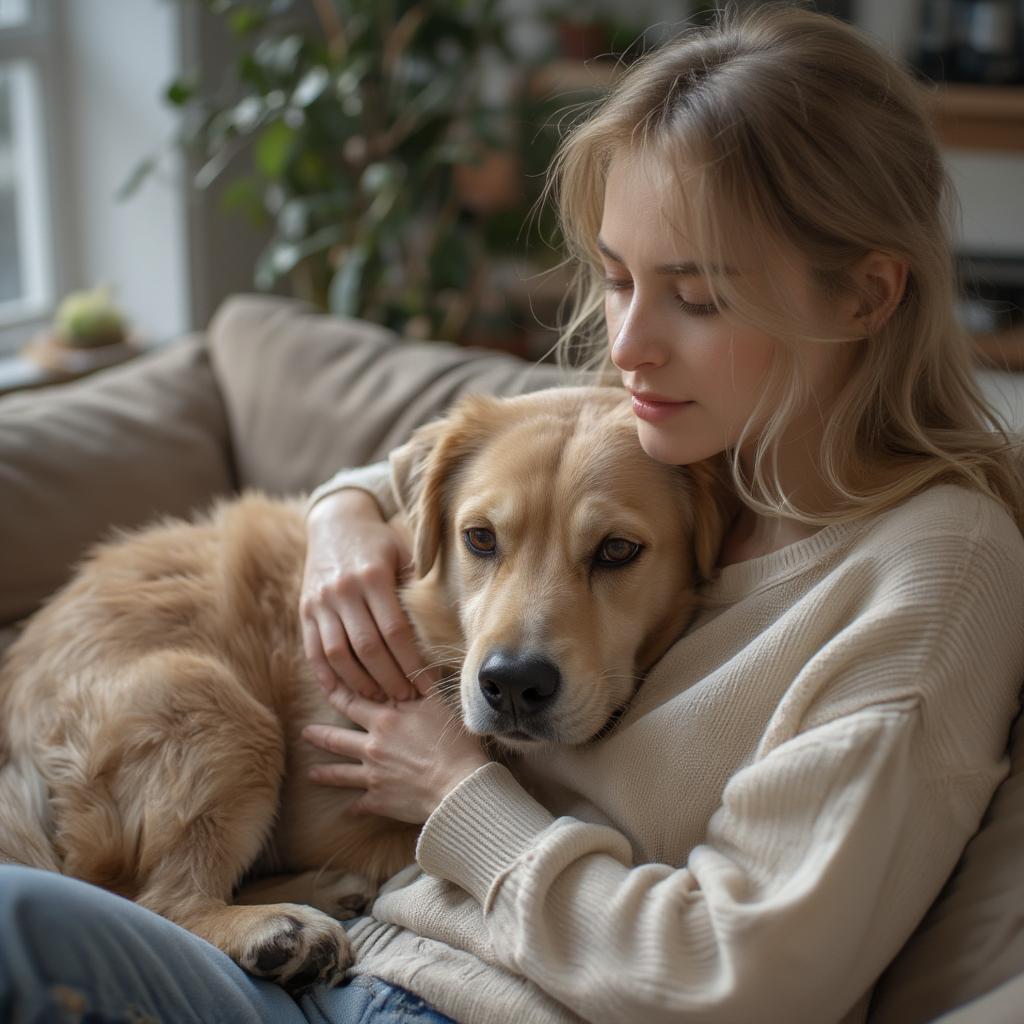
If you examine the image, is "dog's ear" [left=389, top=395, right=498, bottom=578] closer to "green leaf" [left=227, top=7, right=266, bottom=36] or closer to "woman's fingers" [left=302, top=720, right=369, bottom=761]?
"woman's fingers" [left=302, top=720, right=369, bottom=761]

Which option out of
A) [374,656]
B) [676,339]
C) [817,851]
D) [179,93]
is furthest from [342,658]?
[179,93]

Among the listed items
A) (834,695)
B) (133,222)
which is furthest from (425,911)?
(133,222)

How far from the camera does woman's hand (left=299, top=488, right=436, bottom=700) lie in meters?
1.78

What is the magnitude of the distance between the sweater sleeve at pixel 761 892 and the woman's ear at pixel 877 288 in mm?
511

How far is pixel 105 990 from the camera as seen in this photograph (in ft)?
4.02

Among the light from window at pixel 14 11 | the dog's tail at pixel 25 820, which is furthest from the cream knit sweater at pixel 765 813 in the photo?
the light from window at pixel 14 11

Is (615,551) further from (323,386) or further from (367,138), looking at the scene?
(367,138)

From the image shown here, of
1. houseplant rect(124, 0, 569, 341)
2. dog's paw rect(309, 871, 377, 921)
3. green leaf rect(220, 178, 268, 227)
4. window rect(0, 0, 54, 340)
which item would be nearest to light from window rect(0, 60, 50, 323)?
window rect(0, 0, 54, 340)

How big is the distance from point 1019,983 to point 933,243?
2.80 feet

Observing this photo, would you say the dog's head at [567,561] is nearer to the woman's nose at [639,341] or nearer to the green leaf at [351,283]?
the woman's nose at [639,341]

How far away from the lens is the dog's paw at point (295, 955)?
59.9 inches

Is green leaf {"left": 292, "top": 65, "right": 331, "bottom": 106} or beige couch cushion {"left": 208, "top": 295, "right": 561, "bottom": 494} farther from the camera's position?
green leaf {"left": 292, "top": 65, "right": 331, "bottom": 106}

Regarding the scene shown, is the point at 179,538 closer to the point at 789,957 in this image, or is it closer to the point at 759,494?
the point at 759,494

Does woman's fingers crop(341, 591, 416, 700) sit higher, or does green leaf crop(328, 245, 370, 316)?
green leaf crop(328, 245, 370, 316)
